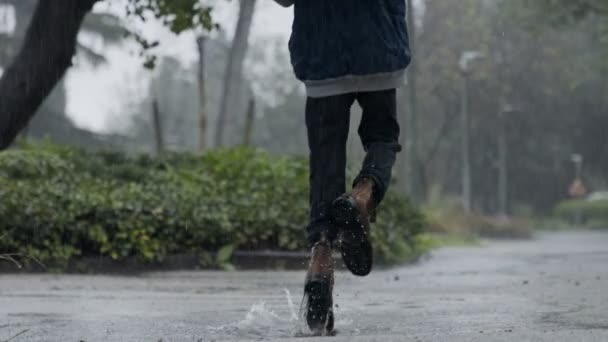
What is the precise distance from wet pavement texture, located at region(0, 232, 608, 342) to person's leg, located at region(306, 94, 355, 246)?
1.61ft

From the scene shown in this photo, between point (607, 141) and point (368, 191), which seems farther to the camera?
point (607, 141)

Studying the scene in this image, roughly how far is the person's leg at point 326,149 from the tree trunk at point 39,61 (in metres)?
1.60

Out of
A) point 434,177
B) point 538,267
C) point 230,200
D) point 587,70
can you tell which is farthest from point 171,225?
point 434,177

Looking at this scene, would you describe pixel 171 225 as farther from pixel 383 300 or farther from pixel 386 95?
pixel 386 95

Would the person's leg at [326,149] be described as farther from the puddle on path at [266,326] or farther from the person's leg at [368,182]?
the puddle on path at [266,326]

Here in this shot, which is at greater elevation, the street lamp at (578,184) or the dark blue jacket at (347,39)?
the dark blue jacket at (347,39)

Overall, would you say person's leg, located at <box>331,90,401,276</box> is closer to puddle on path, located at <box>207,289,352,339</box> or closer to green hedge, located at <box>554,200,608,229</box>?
puddle on path, located at <box>207,289,352,339</box>

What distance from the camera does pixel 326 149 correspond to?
493 cm

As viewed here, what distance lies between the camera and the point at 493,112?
63.5 m

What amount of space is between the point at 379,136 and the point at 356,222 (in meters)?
0.51

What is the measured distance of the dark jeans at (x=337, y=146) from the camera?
487 cm

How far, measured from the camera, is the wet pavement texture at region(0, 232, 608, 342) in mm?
4730

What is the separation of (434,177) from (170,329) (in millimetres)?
65269

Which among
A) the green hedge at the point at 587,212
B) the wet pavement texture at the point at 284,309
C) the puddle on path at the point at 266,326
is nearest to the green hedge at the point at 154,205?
the wet pavement texture at the point at 284,309
